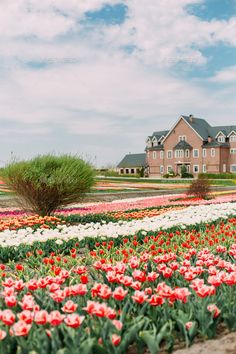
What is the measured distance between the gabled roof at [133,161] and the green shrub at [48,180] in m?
73.3

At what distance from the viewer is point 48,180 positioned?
588 inches

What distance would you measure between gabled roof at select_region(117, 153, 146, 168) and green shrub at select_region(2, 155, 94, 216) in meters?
73.3

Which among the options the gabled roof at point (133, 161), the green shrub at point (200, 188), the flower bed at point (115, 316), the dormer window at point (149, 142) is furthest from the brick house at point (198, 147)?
the flower bed at point (115, 316)

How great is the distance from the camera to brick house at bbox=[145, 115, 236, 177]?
7400 centimetres

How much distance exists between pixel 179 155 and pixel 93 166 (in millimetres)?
61249

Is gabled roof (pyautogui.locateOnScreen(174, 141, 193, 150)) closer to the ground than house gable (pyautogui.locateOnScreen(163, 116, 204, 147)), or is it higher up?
closer to the ground

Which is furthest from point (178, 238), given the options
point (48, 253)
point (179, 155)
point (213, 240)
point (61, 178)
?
point (179, 155)

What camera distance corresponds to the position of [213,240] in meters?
8.73

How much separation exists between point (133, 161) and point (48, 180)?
7745 cm

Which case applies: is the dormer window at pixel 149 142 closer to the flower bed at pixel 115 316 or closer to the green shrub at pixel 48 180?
the green shrub at pixel 48 180

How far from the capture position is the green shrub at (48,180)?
1504 cm

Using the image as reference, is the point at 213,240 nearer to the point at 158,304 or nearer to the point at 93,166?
the point at 158,304

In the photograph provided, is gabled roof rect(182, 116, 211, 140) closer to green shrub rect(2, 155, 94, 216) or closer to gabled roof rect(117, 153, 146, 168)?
gabled roof rect(117, 153, 146, 168)

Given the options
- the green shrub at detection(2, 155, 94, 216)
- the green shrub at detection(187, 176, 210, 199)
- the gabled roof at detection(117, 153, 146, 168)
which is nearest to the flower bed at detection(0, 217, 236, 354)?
the green shrub at detection(2, 155, 94, 216)
